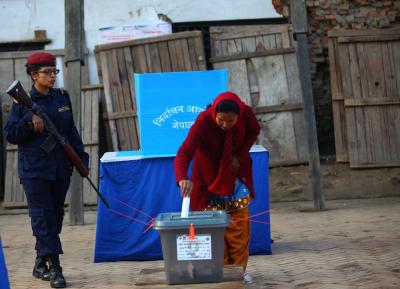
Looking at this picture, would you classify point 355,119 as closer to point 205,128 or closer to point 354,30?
point 354,30

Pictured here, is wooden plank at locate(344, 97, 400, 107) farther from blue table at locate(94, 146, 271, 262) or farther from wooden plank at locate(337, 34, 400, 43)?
blue table at locate(94, 146, 271, 262)

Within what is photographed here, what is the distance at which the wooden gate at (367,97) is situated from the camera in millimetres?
12781

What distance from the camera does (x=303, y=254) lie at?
8.48 meters

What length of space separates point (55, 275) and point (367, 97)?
6720mm

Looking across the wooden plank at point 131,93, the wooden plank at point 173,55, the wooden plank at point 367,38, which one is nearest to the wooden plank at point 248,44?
the wooden plank at point 173,55

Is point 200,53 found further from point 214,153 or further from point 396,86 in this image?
point 214,153

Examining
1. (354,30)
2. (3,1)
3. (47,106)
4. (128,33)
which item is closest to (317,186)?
(354,30)

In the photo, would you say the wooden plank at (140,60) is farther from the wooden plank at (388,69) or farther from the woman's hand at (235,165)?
the woman's hand at (235,165)

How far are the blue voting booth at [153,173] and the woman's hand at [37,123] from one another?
3.92 feet

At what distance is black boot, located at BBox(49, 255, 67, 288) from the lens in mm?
7367

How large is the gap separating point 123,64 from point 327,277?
21.2ft

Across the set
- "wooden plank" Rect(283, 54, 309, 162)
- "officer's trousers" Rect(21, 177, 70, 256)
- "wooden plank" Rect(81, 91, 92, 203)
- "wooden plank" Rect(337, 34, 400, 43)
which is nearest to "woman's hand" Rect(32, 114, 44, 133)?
"officer's trousers" Rect(21, 177, 70, 256)

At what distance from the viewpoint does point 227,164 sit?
6773 mm

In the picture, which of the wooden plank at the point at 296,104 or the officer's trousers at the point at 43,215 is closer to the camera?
the officer's trousers at the point at 43,215
